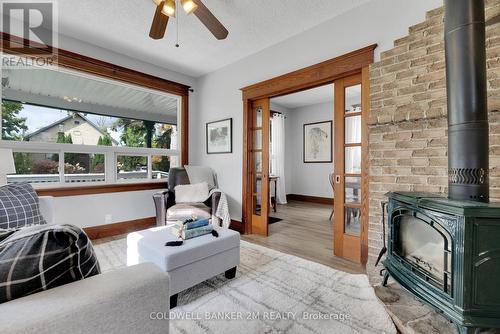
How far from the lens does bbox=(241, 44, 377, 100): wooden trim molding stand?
2.31 m

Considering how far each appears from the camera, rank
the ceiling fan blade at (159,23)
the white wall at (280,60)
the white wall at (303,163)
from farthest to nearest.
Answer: the white wall at (303,163) → the white wall at (280,60) → the ceiling fan blade at (159,23)

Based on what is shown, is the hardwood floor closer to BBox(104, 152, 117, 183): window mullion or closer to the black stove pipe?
the black stove pipe

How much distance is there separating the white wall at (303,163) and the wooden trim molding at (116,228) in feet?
12.6

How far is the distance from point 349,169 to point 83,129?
353 cm

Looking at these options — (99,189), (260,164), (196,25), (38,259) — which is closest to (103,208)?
(99,189)

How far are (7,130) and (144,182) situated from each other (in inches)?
65.2

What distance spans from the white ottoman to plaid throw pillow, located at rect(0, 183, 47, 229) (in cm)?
73

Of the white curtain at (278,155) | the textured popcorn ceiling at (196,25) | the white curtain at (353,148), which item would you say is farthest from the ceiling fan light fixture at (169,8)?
the white curtain at (278,155)

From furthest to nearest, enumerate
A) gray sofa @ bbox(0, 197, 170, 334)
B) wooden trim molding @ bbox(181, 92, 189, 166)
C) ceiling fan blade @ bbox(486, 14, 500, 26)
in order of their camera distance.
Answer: wooden trim molding @ bbox(181, 92, 189, 166) < ceiling fan blade @ bbox(486, 14, 500, 26) < gray sofa @ bbox(0, 197, 170, 334)

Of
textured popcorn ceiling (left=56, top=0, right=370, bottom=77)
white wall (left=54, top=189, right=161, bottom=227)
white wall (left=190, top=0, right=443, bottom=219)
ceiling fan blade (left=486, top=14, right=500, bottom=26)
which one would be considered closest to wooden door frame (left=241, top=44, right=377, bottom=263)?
white wall (left=190, top=0, right=443, bottom=219)

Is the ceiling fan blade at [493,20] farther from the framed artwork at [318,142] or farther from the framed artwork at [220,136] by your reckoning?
the framed artwork at [318,142]

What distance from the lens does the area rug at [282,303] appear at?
4.78ft

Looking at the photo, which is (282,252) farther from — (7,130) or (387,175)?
(7,130)

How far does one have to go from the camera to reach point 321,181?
5.84 metres
